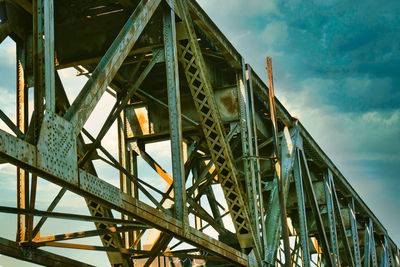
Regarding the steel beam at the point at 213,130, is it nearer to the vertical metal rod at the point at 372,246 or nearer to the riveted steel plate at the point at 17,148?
the riveted steel plate at the point at 17,148

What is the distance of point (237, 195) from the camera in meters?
15.8

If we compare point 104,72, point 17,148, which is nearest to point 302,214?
point 104,72

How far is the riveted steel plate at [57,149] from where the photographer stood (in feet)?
28.2

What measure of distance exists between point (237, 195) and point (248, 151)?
1.88m

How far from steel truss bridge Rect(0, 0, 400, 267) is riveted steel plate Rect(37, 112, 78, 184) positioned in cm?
1

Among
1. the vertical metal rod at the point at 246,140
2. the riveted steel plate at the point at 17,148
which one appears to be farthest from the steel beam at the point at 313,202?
the riveted steel plate at the point at 17,148

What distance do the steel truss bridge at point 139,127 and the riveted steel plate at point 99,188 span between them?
20 mm

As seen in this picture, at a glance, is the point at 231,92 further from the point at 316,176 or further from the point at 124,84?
the point at 316,176

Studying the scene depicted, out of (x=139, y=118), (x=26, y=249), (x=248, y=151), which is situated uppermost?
(x=139, y=118)

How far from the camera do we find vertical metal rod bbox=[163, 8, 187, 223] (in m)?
12.6

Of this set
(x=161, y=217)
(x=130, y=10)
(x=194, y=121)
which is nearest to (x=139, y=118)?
(x=194, y=121)

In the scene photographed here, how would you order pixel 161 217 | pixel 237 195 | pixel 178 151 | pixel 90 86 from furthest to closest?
1. pixel 237 195
2. pixel 178 151
3. pixel 161 217
4. pixel 90 86

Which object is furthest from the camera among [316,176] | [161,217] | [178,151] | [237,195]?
[316,176]

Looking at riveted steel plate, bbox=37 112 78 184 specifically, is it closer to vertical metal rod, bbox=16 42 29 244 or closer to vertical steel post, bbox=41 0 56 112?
vertical steel post, bbox=41 0 56 112
